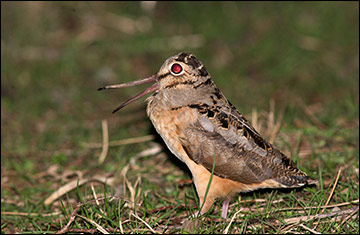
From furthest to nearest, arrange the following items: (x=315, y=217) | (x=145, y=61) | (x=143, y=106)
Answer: (x=145, y=61) → (x=143, y=106) → (x=315, y=217)

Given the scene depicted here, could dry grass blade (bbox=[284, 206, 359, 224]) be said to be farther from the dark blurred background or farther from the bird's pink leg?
the dark blurred background

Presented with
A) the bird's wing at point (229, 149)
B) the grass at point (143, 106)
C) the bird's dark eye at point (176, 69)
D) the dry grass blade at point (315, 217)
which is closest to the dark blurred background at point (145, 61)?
the grass at point (143, 106)

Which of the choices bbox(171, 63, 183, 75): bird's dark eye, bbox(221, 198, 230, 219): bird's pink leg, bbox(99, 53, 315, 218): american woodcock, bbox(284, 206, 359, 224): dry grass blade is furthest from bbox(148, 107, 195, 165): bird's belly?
bbox(284, 206, 359, 224): dry grass blade

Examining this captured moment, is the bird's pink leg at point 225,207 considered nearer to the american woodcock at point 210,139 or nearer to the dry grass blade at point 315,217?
the american woodcock at point 210,139

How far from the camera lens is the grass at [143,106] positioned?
15.3 ft

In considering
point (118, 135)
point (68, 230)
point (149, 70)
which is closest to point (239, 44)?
point (149, 70)

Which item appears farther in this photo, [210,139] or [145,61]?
[145,61]

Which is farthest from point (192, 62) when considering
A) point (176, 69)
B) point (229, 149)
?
point (229, 149)

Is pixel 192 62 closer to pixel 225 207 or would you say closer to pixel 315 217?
pixel 225 207

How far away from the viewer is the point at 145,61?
28.5ft

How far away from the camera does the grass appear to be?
4.65 metres

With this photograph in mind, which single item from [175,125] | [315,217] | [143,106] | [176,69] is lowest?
[315,217]

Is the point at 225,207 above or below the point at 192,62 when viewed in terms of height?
below

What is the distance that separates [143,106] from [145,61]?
165 centimetres
